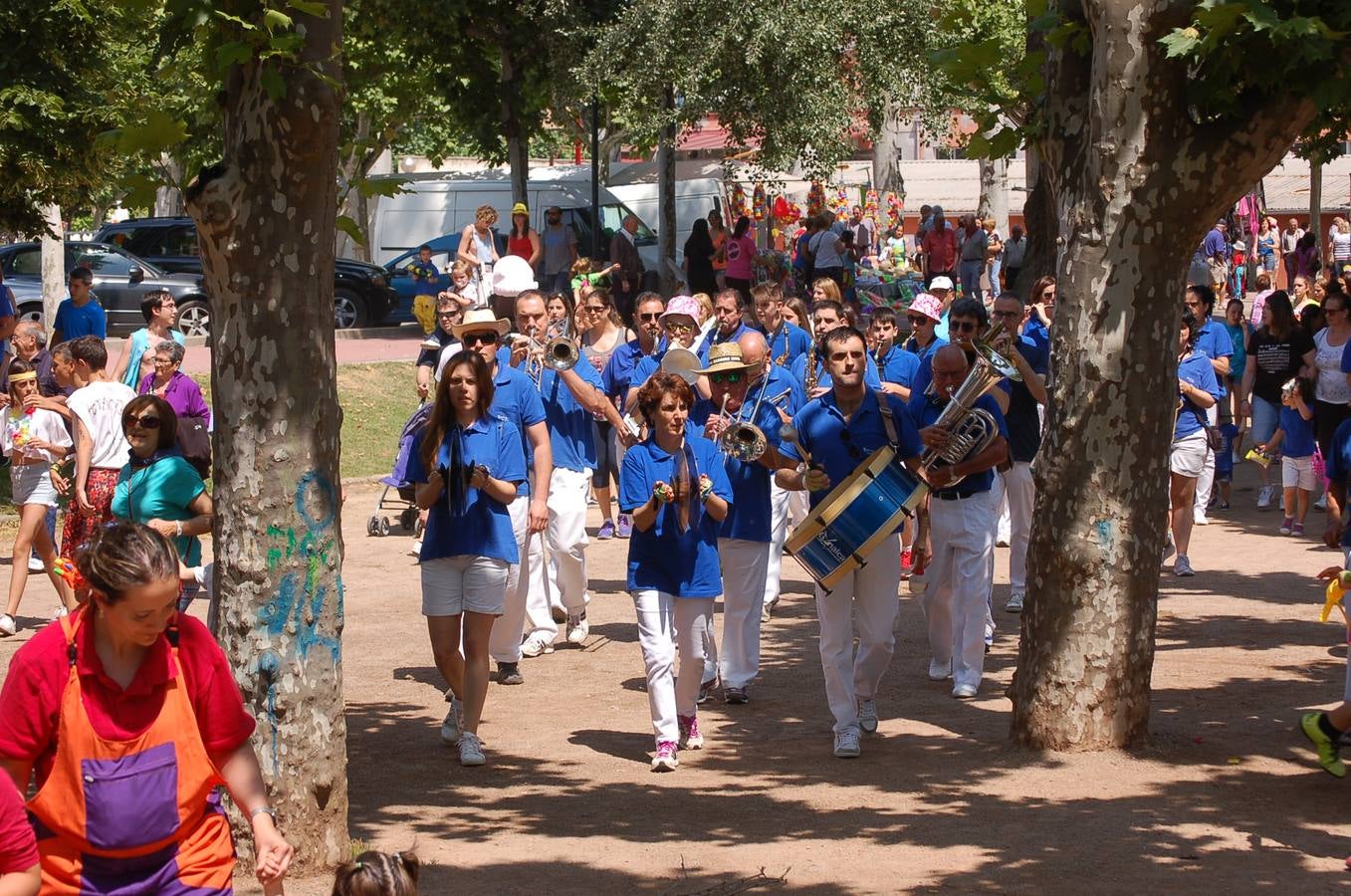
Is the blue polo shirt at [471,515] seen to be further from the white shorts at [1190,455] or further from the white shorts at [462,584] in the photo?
the white shorts at [1190,455]

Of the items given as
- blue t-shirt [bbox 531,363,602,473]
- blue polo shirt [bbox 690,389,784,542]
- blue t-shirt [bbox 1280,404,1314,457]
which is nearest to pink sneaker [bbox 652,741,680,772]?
blue polo shirt [bbox 690,389,784,542]

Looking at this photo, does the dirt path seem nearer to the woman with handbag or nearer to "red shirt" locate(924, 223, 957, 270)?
the woman with handbag

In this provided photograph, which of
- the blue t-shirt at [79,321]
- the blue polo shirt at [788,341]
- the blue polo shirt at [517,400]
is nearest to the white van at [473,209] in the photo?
the blue t-shirt at [79,321]

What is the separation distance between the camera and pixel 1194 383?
11977mm

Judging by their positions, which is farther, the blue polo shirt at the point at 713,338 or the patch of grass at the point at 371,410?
the patch of grass at the point at 371,410

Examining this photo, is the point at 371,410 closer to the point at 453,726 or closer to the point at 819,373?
the point at 819,373

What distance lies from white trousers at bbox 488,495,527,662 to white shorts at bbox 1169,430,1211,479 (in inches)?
196

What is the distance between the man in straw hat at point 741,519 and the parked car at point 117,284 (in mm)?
17304

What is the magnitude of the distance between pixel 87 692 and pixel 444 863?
8.94ft

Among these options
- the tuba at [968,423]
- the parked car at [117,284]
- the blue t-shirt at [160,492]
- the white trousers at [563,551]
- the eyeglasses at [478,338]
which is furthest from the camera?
the parked car at [117,284]

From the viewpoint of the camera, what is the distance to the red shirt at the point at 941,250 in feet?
90.0

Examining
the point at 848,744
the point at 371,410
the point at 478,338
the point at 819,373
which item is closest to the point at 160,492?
the point at 478,338

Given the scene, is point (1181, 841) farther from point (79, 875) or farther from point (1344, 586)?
point (79, 875)

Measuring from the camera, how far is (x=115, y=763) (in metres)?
3.86
